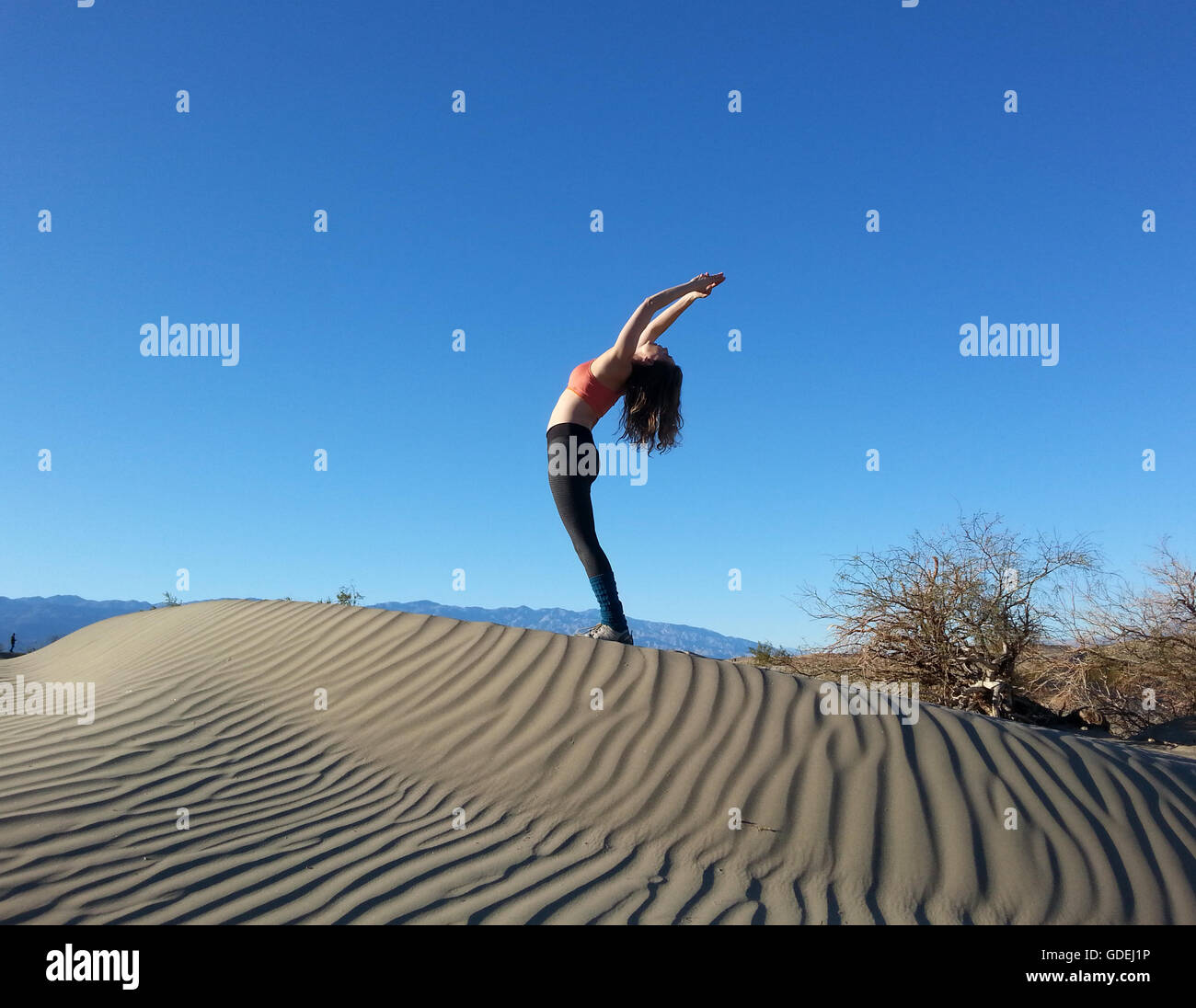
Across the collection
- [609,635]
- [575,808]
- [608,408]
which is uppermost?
[608,408]

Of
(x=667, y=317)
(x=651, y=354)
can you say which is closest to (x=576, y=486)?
(x=651, y=354)

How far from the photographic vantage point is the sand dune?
297cm

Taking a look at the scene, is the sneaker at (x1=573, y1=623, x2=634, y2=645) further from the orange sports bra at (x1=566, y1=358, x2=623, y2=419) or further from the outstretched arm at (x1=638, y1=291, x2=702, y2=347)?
the outstretched arm at (x1=638, y1=291, x2=702, y2=347)

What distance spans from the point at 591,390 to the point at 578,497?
0.65 meters

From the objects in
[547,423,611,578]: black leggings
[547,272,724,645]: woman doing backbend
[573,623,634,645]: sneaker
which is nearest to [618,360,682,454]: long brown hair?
[547,272,724,645]: woman doing backbend

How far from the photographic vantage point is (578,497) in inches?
187

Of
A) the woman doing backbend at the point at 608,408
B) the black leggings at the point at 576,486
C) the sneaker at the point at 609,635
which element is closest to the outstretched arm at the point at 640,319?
the woman doing backbend at the point at 608,408

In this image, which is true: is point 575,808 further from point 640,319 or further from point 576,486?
point 640,319

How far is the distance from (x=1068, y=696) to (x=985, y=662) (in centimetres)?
122

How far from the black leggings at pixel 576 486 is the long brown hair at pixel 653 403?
356 millimetres

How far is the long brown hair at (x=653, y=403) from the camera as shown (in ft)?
15.9

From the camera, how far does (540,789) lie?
13.0 ft

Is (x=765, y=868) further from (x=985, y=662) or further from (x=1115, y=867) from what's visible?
(x=985, y=662)

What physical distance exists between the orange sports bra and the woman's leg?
16 cm
